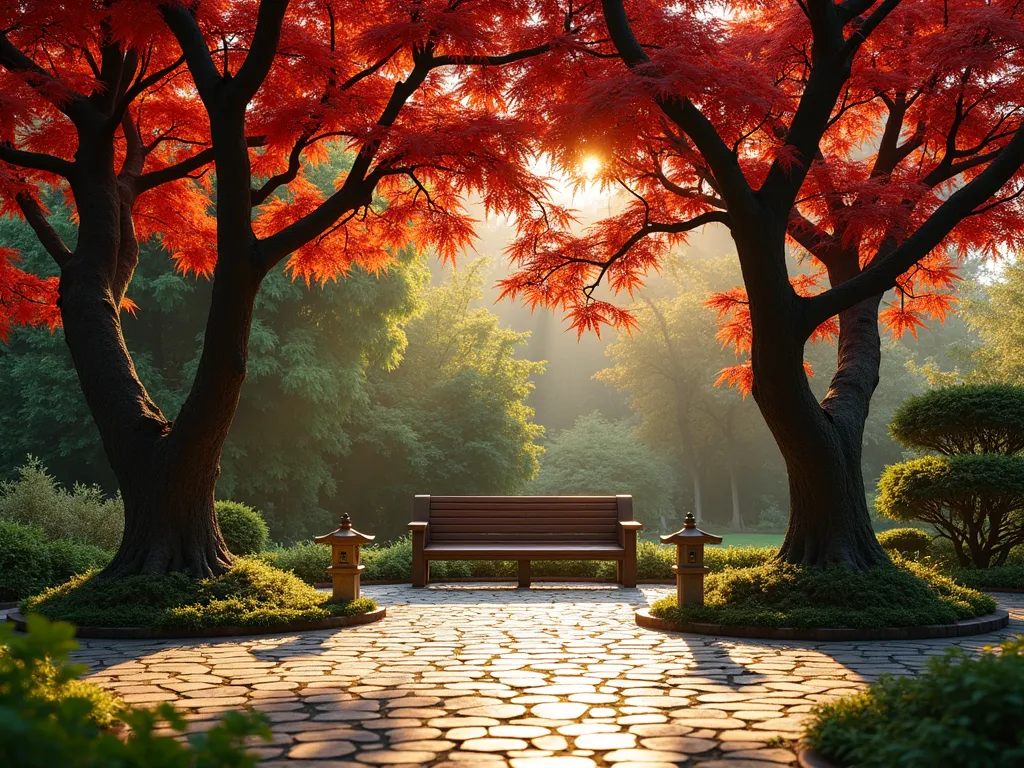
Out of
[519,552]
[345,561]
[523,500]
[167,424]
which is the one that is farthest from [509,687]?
[523,500]

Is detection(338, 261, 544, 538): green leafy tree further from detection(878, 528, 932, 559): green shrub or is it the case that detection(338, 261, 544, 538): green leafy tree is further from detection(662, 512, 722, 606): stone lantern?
detection(662, 512, 722, 606): stone lantern

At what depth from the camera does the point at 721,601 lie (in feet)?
28.1

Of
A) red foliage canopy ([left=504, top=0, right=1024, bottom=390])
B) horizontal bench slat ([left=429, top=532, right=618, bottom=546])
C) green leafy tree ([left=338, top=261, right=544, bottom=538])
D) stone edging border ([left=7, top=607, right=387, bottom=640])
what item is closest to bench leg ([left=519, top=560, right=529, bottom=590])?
horizontal bench slat ([left=429, top=532, right=618, bottom=546])

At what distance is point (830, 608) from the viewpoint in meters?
8.09

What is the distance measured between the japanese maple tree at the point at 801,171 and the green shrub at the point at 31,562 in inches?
228

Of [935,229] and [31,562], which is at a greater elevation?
[935,229]

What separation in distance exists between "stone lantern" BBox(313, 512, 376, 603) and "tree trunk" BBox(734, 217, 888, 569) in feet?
12.7

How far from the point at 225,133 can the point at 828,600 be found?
256 inches

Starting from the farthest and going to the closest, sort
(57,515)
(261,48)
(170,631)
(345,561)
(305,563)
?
1. (57,515)
2. (305,563)
3. (345,561)
4. (261,48)
5. (170,631)

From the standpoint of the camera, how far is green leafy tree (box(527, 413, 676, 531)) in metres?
34.0

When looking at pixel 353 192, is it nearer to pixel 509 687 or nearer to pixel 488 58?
pixel 488 58

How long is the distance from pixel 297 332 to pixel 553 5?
14986mm

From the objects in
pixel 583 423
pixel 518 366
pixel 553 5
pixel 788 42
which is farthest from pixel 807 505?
pixel 583 423

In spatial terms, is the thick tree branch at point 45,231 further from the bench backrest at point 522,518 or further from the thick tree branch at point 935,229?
the thick tree branch at point 935,229
